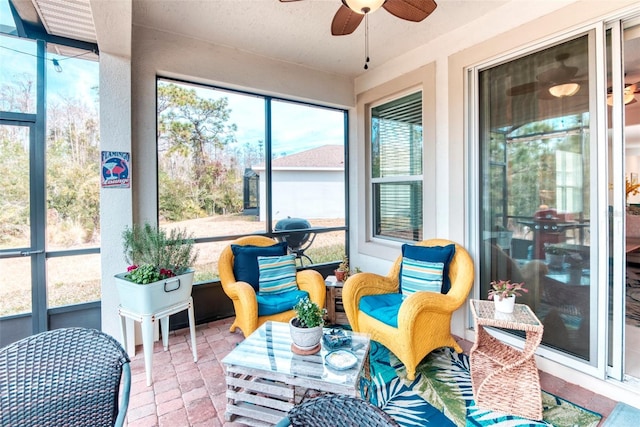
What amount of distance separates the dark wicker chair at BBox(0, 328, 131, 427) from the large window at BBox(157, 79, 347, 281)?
2031 mm

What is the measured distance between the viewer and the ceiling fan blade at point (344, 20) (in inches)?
80.2

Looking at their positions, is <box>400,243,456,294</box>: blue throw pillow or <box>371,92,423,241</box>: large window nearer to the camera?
<box>400,243,456,294</box>: blue throw pillow

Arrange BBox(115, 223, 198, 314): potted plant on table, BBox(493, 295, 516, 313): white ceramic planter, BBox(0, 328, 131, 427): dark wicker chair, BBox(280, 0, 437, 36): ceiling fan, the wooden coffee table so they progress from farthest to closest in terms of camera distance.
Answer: BBox(115, 223, 198, 314): potted plant on table, BBox(493, 295, 516, 313): white ceramic planter, BBox(280, 0, 437, 36): ceiling fan, the wooden coffee table, BBox(0, 328, 131, 427): dark wicker chair

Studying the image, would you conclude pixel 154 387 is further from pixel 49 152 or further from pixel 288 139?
pixel 288 139

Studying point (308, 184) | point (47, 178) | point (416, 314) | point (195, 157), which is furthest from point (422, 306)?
point (47, 178)

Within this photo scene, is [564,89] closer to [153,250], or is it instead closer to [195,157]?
[195,157]

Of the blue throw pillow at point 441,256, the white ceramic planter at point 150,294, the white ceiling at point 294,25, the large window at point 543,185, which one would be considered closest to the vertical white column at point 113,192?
the white ceramic planter at point 150,294

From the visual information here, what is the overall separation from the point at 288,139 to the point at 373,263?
195cm

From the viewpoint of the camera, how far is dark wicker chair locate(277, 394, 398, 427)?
90 cm

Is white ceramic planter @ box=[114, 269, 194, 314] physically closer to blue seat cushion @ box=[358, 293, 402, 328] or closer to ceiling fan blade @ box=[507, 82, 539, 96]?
blue seat cushion @ box=[358, 293, 402, 328]

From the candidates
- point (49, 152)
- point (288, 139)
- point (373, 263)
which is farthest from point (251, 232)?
point (49, 152)

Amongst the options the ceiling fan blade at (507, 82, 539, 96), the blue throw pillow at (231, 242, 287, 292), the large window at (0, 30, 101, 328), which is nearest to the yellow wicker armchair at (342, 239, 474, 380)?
the blue throw pillow at (231, 242, 287, 292)

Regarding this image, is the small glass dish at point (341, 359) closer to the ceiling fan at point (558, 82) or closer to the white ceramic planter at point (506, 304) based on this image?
the white ceramic planter at point (506, 304)

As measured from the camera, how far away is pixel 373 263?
4016 mm
